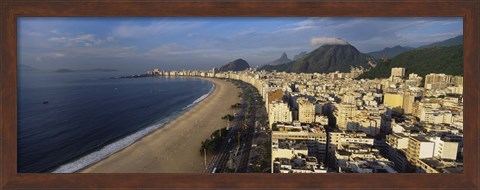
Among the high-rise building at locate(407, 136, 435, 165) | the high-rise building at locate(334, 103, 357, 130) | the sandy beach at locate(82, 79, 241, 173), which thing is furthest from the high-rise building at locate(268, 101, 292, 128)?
the high-rise building at locate(407, 136, 435, 165)

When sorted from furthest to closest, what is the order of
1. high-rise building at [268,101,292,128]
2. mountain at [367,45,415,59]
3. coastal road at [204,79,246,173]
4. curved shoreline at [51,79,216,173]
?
high-rise building at [268,101,292,128] < curved shoreline at [51,79,216,173] < coastal road at [204,79,246,173] < mountain at [367,45,415,59]

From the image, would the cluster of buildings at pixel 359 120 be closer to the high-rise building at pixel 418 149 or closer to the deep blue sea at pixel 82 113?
the high-rise building at pixel 418 149

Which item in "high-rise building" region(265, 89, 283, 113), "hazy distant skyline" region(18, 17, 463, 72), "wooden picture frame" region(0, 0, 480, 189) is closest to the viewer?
"wooden picture frame" region(0, 0, 480, 189)

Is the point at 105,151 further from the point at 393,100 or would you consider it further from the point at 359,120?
the point at 393,100

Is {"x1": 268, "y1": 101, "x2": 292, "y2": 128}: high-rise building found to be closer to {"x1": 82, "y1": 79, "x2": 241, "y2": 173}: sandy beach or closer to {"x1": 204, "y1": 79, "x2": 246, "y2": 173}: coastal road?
{"x1": 204, "y1": 79, "x2": 246, "y2": 173}: coastal road

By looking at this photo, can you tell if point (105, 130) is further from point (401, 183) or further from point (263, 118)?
point (401, 183)

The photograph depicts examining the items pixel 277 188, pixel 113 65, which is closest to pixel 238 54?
pixel 113 65

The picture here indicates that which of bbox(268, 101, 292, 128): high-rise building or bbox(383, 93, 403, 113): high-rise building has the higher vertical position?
bbox(383, 93, 403, 113): high-rise building

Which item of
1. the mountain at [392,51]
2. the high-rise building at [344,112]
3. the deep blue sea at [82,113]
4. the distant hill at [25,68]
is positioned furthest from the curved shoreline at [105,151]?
the mountain at [392,51]
